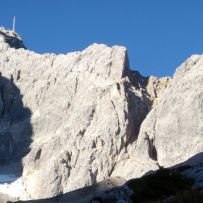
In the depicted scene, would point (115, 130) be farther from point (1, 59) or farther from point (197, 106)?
point (1, 59)

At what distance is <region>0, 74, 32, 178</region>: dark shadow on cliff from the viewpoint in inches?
5650

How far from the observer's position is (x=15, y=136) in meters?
149

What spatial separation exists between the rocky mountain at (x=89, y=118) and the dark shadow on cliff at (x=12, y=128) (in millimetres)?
231

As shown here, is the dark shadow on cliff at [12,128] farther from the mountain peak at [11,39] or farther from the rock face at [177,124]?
the mountain peak at [11,39]

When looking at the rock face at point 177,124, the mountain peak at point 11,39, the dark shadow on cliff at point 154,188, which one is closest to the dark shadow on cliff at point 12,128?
the rock face at point 177,124

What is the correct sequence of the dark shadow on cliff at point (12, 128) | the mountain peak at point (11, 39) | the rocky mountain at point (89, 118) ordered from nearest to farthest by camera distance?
the rocky mountain at point (89, 118), the dark shadow on cliff at point (12, 128), the mountain peak at point (11, 39)

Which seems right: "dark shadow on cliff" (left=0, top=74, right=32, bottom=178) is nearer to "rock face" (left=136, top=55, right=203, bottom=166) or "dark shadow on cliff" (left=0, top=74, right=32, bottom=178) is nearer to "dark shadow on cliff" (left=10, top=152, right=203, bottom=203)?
"rock face" (left=136, top=55, right=203, bottom=166)

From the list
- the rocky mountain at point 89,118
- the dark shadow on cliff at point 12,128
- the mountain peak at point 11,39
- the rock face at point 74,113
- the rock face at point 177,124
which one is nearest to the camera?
the rock face at point 177,124

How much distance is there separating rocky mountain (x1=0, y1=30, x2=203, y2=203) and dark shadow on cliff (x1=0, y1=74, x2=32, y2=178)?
0.76ft

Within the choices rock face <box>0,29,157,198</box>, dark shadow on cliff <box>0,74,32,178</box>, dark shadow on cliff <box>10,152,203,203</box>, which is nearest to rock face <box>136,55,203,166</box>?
rock face <box>0,29,157,198</box>

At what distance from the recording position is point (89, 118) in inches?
5344

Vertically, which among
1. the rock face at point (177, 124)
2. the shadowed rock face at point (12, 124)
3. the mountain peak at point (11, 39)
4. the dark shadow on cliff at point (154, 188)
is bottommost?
the dark shadow on cliff at point (154, 188)

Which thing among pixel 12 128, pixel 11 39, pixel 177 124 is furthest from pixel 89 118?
pixel 11 39

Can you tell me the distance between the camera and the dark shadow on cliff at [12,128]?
143500 mm
